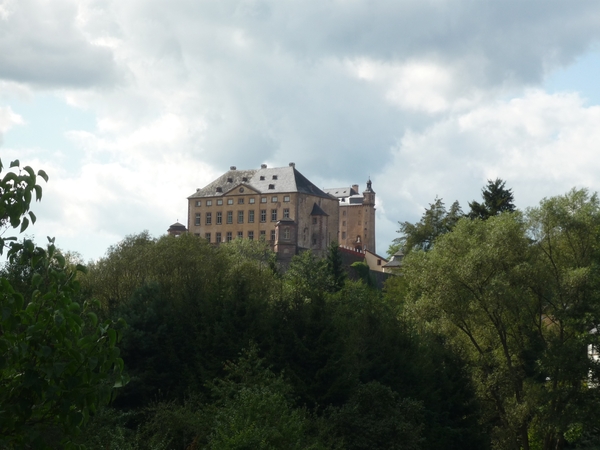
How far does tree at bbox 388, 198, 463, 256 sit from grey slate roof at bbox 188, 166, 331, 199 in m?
56.3

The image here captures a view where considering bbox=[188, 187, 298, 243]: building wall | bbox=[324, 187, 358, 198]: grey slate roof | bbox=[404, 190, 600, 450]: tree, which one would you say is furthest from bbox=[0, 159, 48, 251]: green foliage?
bbox=[324, 187, 358, 198]: grey slate roof

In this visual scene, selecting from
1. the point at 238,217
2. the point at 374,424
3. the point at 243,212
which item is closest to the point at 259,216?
the point at 243,212

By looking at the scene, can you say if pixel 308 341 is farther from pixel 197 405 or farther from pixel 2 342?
pixel 2 342

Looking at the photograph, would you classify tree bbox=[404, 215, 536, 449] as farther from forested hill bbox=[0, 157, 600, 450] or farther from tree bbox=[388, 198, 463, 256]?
tree bbox=[388, 198, 463, 256]

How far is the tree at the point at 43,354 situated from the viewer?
328 inches

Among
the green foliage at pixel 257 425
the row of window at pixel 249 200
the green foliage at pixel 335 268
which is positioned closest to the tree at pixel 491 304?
the green foliage at pixel 257 425

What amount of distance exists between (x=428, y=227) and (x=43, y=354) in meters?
70.0

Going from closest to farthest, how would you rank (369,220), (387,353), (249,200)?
1. (387,353)
2. (249,200)
3. (369,220)

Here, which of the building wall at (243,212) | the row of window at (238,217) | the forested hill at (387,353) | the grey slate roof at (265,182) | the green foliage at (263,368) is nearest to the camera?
the green foliage at (263,368)

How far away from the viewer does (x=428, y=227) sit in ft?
253

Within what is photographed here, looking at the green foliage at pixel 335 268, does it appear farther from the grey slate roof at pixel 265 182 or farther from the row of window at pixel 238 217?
the grey slate roof at pixel 265 182

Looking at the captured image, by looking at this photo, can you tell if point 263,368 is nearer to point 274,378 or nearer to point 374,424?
point 274,378

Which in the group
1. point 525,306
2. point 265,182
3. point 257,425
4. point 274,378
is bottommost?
point 257,425

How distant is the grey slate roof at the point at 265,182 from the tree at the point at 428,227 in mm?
56338
